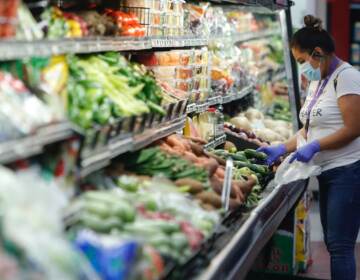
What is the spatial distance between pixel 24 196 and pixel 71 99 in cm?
65

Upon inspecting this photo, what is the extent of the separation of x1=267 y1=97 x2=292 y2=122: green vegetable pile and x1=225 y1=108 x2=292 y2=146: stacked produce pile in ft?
0.82

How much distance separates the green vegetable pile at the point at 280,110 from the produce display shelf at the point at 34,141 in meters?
5.31

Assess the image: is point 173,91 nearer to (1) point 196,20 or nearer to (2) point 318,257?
(1) point 196,20

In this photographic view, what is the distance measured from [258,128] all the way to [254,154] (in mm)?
1466

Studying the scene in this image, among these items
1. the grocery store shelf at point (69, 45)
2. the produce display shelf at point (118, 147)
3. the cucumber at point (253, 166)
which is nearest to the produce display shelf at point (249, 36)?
the cucumber at point (253, 166)

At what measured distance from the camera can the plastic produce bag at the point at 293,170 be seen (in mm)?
5016

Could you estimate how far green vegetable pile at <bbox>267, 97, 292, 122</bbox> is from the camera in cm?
782

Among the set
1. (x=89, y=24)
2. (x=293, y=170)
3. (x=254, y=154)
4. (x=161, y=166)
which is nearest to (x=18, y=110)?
(x=89, y=24)

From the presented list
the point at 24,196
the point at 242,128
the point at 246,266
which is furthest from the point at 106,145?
the point at 242,128

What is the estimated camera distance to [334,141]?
4848 millimetres

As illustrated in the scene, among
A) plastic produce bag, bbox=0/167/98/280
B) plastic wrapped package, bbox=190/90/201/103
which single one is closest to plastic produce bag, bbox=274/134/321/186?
plastic wrapped package, bbox=190/90/201/103

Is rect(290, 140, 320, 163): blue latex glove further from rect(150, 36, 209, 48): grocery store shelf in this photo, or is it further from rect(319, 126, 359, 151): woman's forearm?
rect(150, 36, 209, 48): grocery store shelf

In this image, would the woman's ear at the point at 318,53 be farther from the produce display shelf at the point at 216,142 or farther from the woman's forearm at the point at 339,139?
the produce display shelf at the point at 216,142

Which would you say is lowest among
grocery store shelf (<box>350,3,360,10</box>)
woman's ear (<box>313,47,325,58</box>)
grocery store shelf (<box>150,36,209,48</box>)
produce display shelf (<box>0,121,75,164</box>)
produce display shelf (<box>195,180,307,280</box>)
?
produce display shelf (<box>195,180,307,280</box>)
